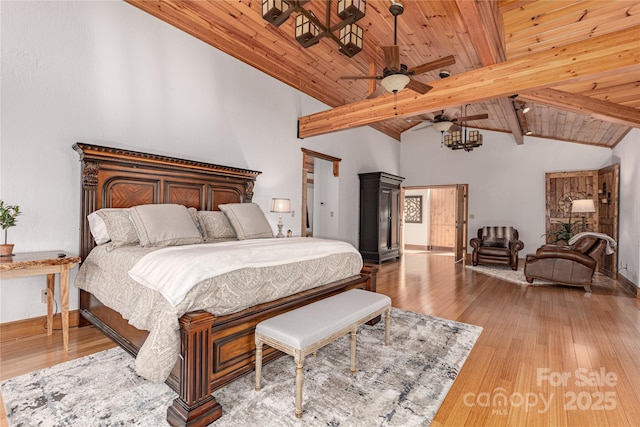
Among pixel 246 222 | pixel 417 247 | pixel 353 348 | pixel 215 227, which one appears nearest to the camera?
pixel 353 348

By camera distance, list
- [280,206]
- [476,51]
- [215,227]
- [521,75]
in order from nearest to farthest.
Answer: [521,75], [215,227], [476,51], [280,206]

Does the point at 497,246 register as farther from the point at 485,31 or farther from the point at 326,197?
the point at 485,31

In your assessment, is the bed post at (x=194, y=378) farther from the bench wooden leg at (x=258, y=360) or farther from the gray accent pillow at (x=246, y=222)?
the gray accent pillow at (x=246, y=222)

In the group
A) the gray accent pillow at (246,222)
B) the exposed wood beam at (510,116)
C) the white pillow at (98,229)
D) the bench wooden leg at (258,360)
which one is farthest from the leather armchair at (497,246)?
the white pillow at (98,229)

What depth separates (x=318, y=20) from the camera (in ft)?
7.70

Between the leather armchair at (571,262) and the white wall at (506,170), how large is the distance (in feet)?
8.16

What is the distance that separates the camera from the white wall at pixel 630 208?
4.46 meters

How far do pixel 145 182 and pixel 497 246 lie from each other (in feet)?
22.7

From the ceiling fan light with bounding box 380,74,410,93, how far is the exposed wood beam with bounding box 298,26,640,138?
2.92 ft

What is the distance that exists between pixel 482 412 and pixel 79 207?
12.3ft

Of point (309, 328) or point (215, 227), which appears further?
point (215, 227)

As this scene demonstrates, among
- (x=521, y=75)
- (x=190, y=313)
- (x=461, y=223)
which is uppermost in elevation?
(x=521, y=75)

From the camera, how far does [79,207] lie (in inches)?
117
